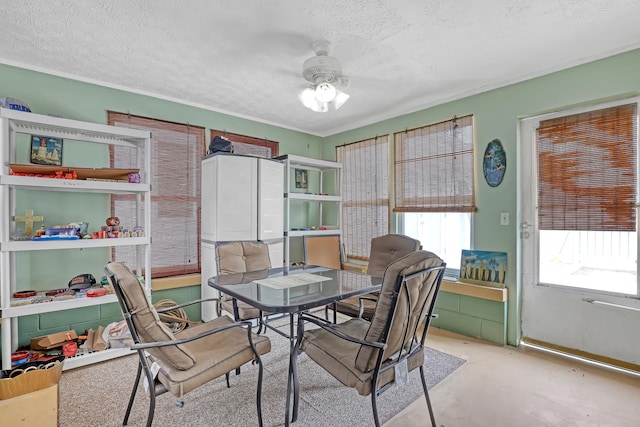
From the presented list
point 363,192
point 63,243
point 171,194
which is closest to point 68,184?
point 63,243

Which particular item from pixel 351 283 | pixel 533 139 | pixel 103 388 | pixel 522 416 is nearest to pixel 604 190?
pixel 533 139

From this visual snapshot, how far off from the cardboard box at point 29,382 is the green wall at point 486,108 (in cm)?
83

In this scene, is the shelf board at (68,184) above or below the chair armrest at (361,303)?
above

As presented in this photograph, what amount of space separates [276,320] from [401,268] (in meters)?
2.50

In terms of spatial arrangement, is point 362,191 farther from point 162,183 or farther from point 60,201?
point 60,201

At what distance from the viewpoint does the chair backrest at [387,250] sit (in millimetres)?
2875

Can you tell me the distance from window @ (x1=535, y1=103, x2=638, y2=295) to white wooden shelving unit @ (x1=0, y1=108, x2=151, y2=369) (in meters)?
3.75

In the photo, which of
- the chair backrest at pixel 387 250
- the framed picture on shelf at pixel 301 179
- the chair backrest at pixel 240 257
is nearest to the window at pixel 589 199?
the chair backrest at pixel 387 250

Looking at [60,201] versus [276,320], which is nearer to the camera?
[60,201]

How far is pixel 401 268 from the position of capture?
1.47 metres

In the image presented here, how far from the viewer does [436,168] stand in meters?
3.62

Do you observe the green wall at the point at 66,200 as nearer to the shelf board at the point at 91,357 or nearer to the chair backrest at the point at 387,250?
the shelf board at the point at 91,357

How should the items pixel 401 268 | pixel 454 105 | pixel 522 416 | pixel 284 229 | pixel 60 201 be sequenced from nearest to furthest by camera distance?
pixel 401 268 < pixel 522 416 < pixel 60 201 < pixel 454 105 < pixel 284 229

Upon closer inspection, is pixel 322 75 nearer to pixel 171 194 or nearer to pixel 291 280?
pixel 291 280
